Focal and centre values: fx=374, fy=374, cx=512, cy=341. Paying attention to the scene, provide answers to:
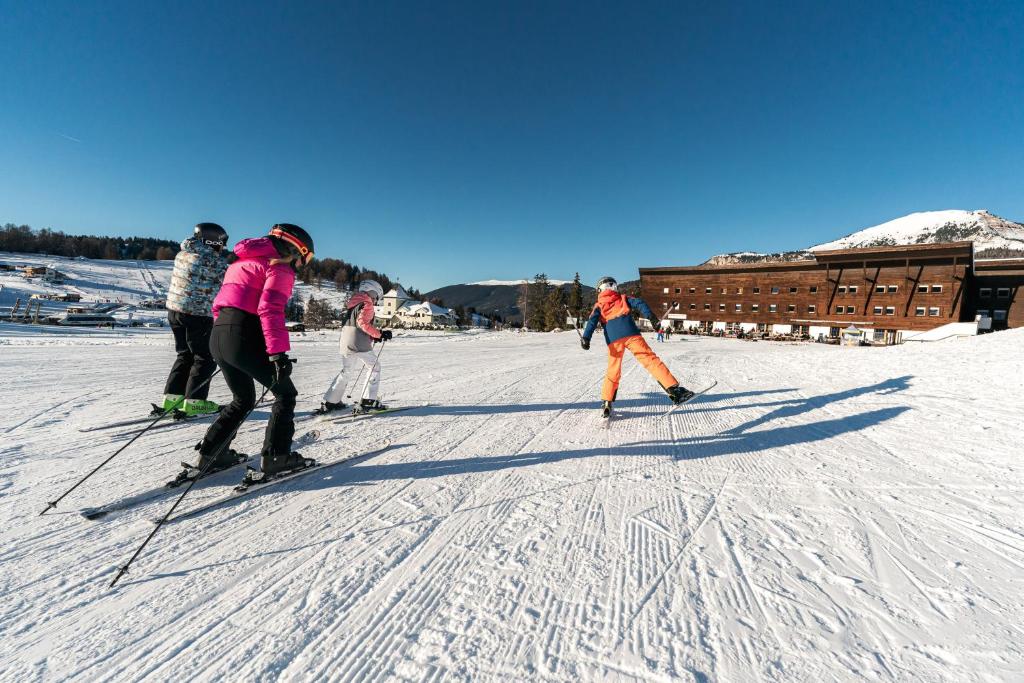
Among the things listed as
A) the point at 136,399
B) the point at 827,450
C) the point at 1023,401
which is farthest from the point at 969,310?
the point at 136,399

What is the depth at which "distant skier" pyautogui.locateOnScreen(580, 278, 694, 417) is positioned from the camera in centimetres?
469

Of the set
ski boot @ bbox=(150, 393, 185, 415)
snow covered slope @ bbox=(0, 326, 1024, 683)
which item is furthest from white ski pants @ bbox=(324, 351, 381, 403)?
ski boot @ bbox=(150, 393, 185, 415)

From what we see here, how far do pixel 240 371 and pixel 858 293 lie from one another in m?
48.6

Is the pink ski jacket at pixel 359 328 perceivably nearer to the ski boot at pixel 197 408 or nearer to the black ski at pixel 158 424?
the ski boot at pixel 197 408

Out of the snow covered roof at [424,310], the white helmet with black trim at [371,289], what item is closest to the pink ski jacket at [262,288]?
the white helmet with black trim at [371,289]

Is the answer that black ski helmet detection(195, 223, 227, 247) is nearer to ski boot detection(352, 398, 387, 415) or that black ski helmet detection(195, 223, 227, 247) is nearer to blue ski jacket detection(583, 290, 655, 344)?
ski boot detection(352, 398, 387, 415)

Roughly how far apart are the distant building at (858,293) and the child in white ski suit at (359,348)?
34.7m

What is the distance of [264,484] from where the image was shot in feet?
9.00

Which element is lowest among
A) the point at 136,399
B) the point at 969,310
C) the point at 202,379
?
the point at 136,399

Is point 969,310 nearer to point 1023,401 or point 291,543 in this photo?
point 1023,401

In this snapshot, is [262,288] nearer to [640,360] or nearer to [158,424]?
[158,424]

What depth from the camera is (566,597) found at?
1712mm

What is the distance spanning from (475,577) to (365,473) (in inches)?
61.6

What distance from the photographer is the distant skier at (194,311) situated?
4.19 meters
